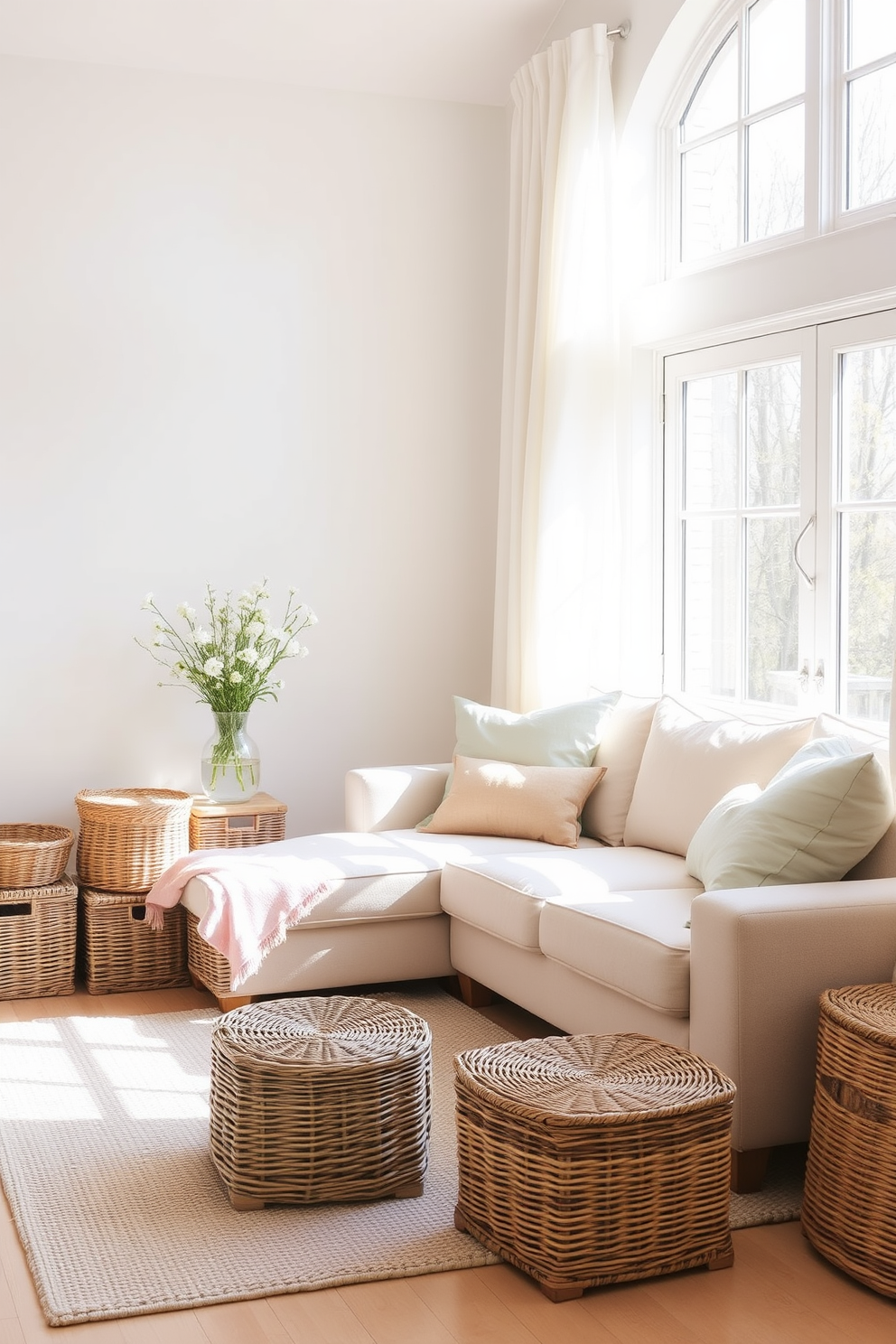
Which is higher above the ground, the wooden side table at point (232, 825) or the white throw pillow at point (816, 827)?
the white throw pillow at point (816, 827)

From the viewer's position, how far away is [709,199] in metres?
4.61

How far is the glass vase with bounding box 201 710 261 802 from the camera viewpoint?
4758 mm

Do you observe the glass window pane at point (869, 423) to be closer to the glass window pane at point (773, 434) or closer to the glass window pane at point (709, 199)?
the glass window pane at point (773, 434)

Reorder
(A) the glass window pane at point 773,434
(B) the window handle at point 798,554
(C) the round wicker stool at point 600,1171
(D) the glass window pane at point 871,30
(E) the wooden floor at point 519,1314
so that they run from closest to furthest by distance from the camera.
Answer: (E) the wooden floor at point 519,1314, (C) the round wicker stool at point 600,1171, (D) the glass window pane at point 871,30, (B) the window handle at point 798,554, (A) the glass window pane at point 773,434

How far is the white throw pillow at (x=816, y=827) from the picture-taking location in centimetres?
312

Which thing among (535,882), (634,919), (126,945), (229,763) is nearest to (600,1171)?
(634,919)

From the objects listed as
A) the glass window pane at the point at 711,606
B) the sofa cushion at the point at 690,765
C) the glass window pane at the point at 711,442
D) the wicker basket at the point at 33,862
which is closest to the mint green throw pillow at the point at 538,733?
the sofa cushion at the point at 690,765

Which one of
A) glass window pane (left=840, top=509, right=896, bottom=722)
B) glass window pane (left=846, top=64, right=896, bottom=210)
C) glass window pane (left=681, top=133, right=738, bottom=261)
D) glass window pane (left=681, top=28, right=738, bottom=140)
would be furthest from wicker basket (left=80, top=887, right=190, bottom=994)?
glass window pane (left=681, top=28, right=738, bottom=140)

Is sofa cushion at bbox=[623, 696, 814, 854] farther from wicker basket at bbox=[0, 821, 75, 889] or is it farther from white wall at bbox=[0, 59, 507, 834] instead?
wicker basket at bbox=[0, 821, 75, 889]

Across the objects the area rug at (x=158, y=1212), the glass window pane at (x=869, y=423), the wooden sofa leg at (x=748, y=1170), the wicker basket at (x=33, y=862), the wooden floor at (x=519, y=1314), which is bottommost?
the wooden floor at (x=519, y=1314)

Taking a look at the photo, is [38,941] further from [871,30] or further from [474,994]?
[871,30]

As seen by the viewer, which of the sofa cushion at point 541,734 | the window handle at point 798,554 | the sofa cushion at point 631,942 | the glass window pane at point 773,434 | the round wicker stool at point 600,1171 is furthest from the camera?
the sofa cushion at point 541,734

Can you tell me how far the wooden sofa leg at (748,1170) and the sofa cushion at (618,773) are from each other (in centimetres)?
149

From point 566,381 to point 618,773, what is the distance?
1.40 metres
